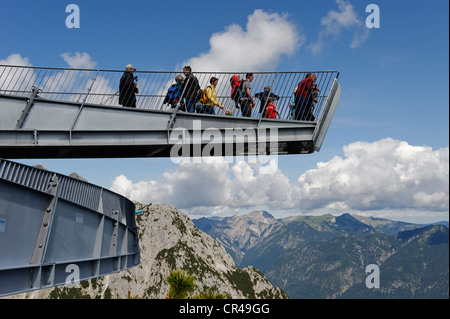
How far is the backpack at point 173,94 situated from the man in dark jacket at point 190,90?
25 cm

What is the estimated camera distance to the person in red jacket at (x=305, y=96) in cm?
1426

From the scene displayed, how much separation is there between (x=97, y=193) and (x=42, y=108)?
4.31 m

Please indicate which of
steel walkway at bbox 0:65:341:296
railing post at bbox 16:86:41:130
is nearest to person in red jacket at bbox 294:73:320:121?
steel walkway at bbox 0:65:341:296

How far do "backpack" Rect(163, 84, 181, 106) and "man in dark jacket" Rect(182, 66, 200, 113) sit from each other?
25cm

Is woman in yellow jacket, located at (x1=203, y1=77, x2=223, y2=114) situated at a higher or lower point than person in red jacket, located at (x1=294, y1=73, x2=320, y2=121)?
higher

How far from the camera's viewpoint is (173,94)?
15.5 metres

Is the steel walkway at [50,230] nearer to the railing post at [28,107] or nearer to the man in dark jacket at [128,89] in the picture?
the man in dark jacket at [128,89]

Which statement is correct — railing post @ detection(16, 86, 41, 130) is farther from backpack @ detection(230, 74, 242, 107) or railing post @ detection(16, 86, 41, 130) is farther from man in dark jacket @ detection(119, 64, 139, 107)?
backpack @ detection(230, 74, 242, 107)

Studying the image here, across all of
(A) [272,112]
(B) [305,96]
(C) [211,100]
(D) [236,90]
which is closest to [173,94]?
(C) [211,100]

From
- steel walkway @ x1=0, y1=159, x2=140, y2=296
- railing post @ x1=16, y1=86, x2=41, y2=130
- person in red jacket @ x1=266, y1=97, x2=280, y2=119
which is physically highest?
railing post @ x1=16, y1=86, x2=41, y2=130

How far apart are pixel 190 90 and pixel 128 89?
2.42m

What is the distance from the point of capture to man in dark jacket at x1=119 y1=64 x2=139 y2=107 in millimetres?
15367

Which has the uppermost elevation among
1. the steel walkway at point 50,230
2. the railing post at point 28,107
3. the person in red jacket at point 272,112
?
the railing post at point 28,107

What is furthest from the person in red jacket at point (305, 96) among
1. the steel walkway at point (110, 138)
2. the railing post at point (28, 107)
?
the railing post at point (28, 107)
